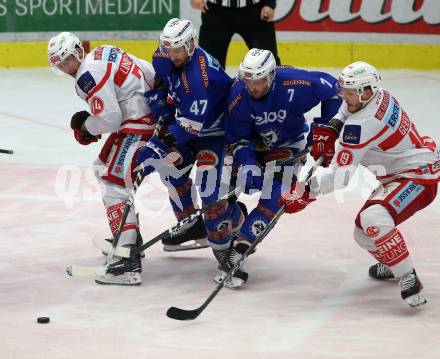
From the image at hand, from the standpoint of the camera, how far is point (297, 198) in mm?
4402

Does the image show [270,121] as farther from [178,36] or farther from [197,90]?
[178,36]

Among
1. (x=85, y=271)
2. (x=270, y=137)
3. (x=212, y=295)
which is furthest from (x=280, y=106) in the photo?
(x=85, y=271)

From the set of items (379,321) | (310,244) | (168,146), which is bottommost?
(310,244)

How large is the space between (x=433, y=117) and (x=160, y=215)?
320cm

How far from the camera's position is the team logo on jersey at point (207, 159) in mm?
4824

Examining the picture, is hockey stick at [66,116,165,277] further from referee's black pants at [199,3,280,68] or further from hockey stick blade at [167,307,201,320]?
referee's black pants at [199,3,280,68]

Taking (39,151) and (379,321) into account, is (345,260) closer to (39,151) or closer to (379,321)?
(379,321)

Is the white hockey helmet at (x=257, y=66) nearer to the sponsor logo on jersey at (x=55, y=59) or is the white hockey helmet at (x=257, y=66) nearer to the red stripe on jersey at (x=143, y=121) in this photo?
the red stripe on jersey at (x=143, y=121)

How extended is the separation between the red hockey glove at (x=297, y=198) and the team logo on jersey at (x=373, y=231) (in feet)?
0.91

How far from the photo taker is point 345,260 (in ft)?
16.7

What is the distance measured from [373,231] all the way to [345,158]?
12.6 inches

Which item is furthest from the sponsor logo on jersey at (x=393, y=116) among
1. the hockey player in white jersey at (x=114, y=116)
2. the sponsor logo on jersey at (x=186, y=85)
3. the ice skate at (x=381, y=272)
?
the hockey player in white jersey at (x=114, y=116)

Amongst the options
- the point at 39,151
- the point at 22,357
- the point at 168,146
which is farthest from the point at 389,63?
the point at 22,357

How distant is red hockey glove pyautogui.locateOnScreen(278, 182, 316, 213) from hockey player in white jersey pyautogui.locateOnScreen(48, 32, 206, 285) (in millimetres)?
766
